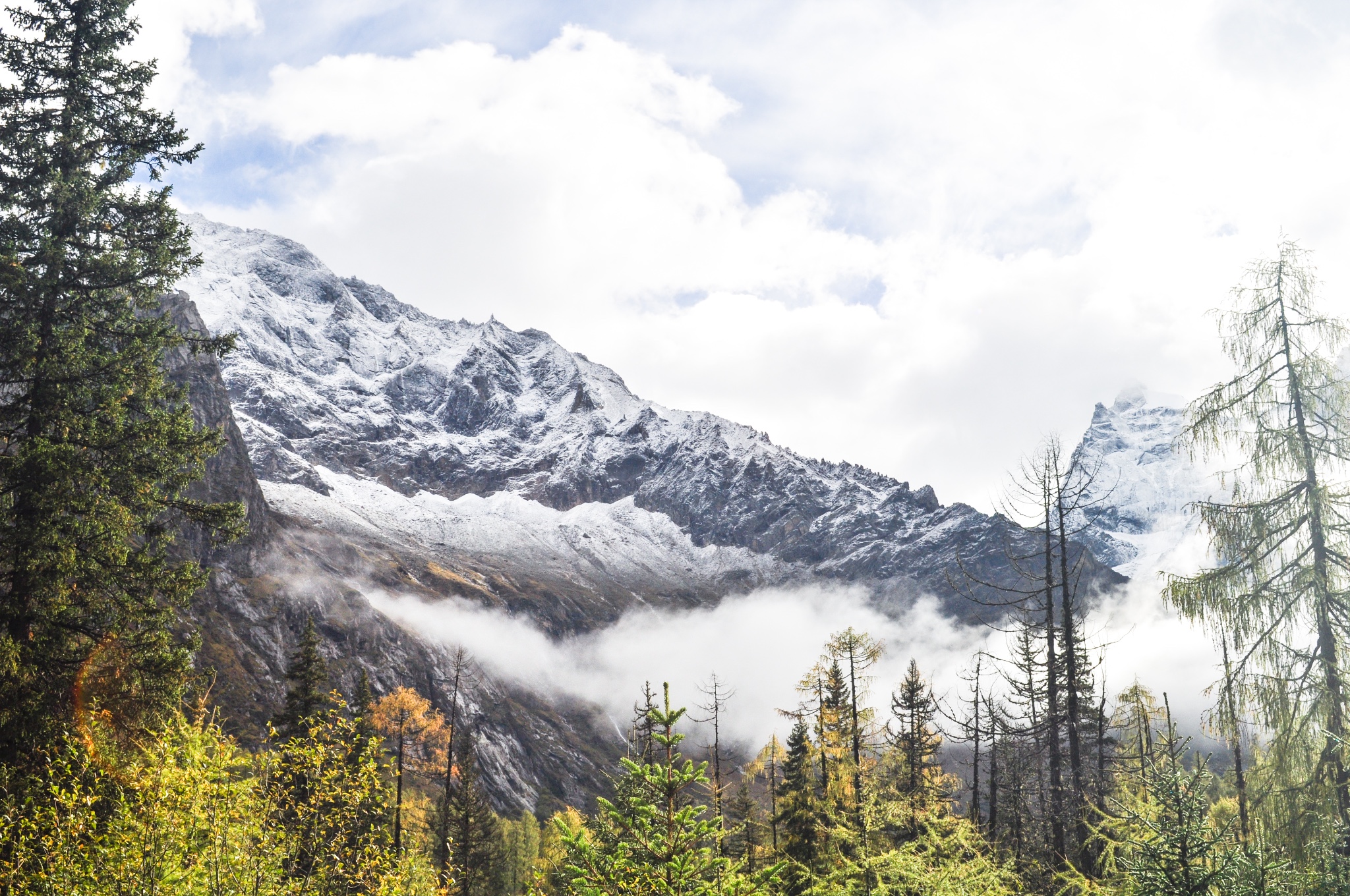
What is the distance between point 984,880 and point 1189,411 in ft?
29.1

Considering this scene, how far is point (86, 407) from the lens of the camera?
14672 millimetres

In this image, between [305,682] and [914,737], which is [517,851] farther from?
[914,737]

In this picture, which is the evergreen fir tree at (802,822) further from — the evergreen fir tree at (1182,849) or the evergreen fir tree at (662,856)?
the evergreen fir tree at (1182,849)

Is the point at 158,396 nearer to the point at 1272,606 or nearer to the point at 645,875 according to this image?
the point at 645,875

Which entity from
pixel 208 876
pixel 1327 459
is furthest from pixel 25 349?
pixel 1327 459

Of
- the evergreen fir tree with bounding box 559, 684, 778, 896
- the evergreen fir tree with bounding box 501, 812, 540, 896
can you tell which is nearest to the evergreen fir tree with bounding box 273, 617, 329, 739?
the evergreen fir tree with bounding box 559, 684, 778, 896

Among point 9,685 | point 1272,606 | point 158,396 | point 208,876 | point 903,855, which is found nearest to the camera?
point 208,876

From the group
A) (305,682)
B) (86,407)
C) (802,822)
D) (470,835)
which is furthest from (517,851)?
(86,407)

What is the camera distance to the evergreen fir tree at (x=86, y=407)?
44.7 ft

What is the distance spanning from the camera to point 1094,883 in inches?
514

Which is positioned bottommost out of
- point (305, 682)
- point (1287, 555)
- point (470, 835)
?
point (470, 835)

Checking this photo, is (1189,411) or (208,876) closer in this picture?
(208,876)

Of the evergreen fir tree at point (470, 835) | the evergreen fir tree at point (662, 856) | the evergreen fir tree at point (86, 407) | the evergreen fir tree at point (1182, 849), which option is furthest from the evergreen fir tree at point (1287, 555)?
the evergreen fir tree at point (470, 835)

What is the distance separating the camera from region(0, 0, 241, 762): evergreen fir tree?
13617 mm
